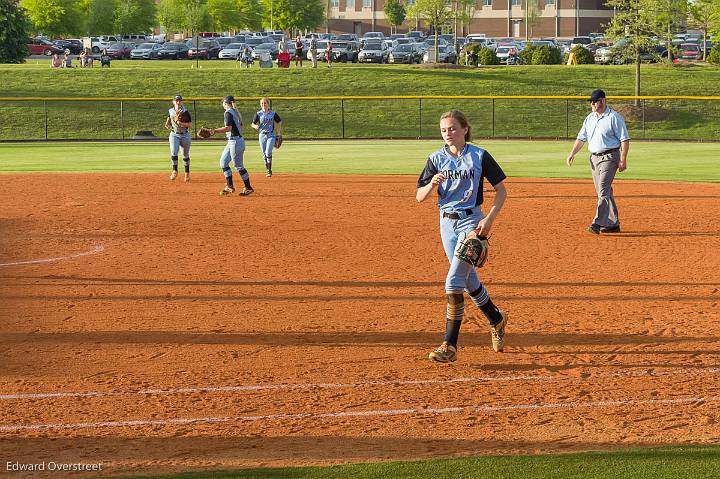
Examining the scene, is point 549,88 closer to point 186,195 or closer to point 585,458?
point 186,195

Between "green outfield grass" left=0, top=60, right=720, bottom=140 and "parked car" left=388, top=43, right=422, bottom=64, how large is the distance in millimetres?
8819

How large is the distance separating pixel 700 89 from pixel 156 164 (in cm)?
3197

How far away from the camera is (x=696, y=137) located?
136ft

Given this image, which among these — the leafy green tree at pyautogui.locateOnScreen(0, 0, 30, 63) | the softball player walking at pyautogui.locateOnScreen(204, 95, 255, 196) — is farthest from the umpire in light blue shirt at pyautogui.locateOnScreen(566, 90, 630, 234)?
the leafy green tree at pyautogui.locateOnScreen(0, 0, 30, 63)

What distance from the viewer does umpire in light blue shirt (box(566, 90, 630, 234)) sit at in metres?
14.9

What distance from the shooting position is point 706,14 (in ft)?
187

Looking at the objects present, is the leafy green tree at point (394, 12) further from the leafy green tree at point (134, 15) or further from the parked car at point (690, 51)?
the parked car at point (690, 51)

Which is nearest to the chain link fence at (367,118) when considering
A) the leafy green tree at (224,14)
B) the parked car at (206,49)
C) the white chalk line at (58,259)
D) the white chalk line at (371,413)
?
the parked car at (206,49)

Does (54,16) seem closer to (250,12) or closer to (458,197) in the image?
(250,12)

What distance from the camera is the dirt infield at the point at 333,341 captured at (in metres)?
6.78

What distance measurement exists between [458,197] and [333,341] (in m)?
1.89

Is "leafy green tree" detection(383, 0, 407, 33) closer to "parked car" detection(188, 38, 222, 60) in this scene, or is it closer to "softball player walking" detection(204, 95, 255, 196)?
"parked car" detection(188, 38, 222, 60)

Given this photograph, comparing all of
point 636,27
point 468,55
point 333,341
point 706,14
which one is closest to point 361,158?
point 636,27

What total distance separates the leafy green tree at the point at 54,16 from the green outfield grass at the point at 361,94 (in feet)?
72.0
